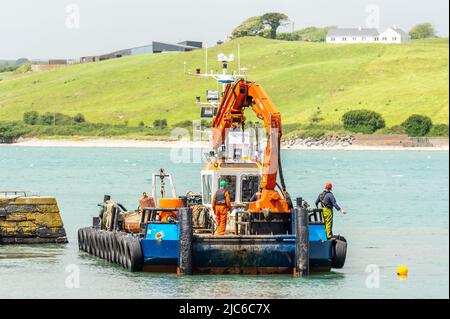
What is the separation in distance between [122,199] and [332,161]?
2860 inches

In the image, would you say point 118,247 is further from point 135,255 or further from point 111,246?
point 135,255

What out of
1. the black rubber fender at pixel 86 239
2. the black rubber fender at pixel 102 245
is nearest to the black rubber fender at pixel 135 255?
the black rubber fender at pixel 102 245

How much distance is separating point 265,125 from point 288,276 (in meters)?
3.68

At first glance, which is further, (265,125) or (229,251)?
(265,125)

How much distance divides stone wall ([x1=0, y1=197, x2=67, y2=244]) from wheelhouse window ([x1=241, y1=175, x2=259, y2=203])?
8199mm

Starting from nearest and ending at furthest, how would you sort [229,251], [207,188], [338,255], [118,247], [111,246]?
[229,251], [338,255], [207,188], [118,247], [111,246]

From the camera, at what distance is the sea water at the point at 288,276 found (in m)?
31.4

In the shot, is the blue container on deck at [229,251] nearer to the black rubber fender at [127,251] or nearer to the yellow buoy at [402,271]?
the black rubber fender at [127,251]

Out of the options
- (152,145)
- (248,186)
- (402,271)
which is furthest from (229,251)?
(152,145)

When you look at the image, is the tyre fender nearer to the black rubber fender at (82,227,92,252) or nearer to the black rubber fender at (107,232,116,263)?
the black rubber fender at (107,232,116,263)

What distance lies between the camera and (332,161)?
5561 inches

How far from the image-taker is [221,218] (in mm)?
32500

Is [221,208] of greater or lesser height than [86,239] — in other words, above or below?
above
